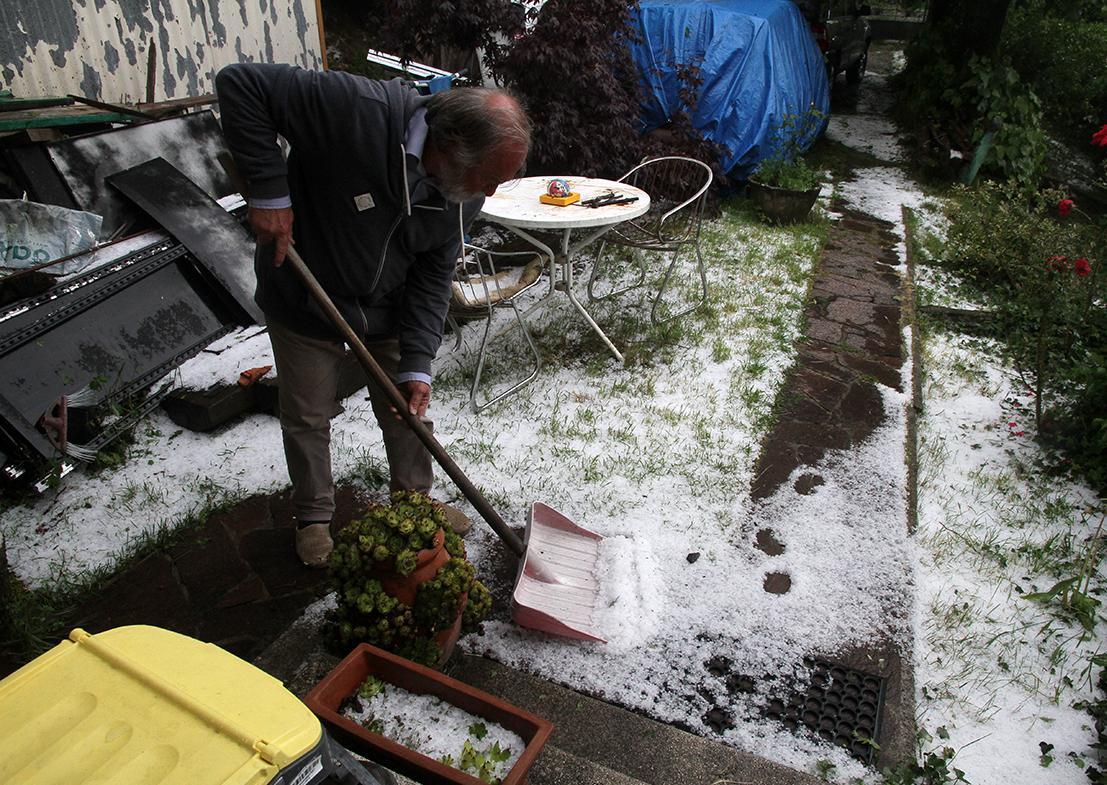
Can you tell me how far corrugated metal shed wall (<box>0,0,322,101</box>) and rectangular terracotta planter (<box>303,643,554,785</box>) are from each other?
4085 millimetres

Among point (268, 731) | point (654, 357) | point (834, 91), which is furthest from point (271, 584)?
point (834, 91)

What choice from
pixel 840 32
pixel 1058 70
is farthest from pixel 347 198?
pixel 1058 70

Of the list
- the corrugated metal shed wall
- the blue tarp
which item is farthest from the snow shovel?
the blue tarp

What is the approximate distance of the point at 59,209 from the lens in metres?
3.54

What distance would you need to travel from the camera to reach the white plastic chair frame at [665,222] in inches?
181

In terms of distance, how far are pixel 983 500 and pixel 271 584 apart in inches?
125

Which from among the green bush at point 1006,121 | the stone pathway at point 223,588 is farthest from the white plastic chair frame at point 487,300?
the green bush at point 1006,121

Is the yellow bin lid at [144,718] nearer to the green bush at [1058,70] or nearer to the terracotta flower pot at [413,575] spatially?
the terracotta flower pot at [413,575]

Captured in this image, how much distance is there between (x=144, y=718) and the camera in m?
1.03

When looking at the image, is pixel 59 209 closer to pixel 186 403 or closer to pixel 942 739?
pixel 186 403

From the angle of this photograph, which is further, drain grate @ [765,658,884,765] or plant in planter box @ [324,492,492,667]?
drain grate @ [765,658,884,765]

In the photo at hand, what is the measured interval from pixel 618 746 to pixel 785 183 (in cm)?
611

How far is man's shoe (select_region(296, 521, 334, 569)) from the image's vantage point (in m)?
2.65

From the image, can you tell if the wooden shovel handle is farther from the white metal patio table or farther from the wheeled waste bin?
the white metal patio table
